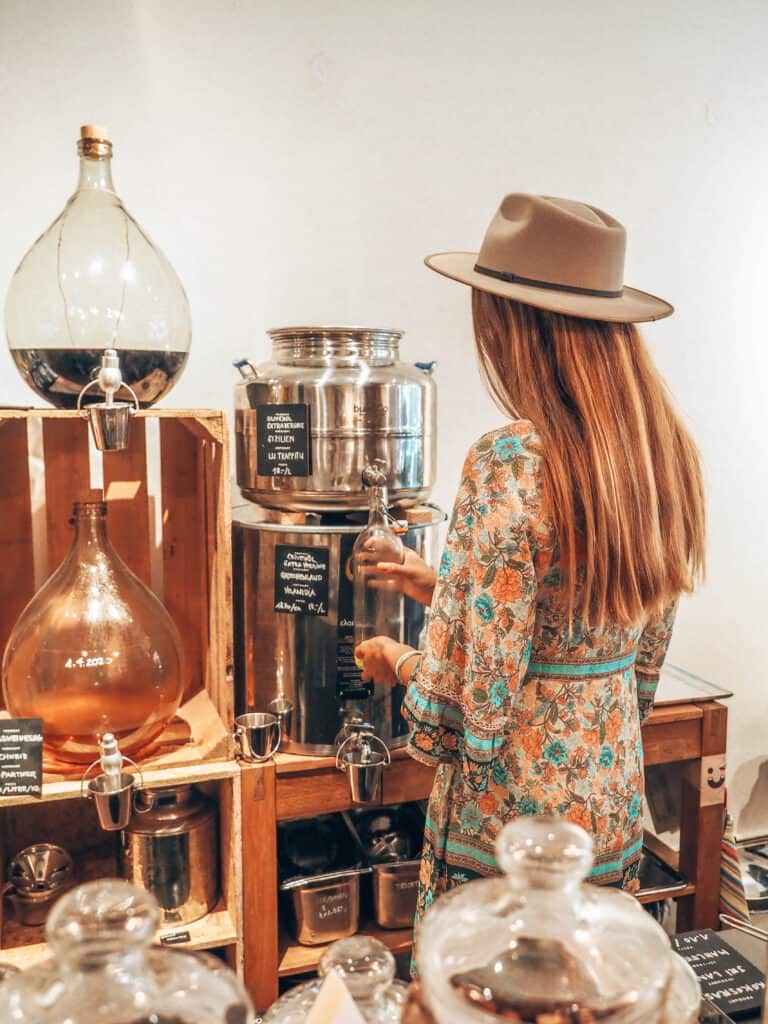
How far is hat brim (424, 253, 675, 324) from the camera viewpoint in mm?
1233

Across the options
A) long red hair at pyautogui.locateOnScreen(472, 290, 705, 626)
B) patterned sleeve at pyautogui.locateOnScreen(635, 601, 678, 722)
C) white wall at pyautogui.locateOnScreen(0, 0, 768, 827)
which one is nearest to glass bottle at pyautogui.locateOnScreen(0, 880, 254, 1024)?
long red hair at pyautogui.locateOnScreen(472, 290, 705, 626)

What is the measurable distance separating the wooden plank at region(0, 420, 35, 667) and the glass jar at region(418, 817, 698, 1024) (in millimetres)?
1435

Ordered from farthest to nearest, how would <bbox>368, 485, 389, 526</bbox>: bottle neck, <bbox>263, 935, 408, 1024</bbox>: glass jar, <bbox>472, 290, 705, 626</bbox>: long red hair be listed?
<bbox>368, 485, 389, 526</bbox>: bottle neck < <bbox>472, 290, 705, 626</bbox>: long red hair < <bbox>263, 935, 408, 1024</bbox>: glass jar

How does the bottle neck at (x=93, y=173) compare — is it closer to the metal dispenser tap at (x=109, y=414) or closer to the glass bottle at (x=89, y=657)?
the metal dispenser tap at (x=109, y=414)

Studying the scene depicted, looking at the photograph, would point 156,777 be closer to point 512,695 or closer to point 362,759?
point 362,759

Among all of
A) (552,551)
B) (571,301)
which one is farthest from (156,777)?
(571,301)

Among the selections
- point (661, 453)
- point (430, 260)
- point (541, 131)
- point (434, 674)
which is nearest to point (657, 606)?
point (661, 453)

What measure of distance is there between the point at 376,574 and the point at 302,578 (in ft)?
0.40

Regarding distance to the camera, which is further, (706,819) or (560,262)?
(706,819)

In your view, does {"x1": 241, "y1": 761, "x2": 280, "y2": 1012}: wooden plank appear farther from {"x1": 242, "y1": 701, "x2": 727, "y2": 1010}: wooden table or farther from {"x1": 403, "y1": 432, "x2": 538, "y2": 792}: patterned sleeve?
{"x1": 403, "y1": 432, "x2": 538, "y2": 792}: patterned sleeve

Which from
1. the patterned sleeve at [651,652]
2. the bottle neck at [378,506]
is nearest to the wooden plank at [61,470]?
the bottle neck at [378,506]

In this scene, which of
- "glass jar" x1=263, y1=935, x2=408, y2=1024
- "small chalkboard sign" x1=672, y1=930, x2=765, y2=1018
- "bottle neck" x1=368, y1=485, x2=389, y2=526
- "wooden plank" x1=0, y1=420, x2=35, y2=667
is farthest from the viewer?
"wooden plank" x1=0, y1=420, x2=35, y2=667

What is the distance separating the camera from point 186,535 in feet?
6.08

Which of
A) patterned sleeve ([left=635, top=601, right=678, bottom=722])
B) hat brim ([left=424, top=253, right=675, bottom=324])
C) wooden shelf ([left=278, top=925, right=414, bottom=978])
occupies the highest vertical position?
hat brim ([left=424, top=253, right=675, bottom=324])
